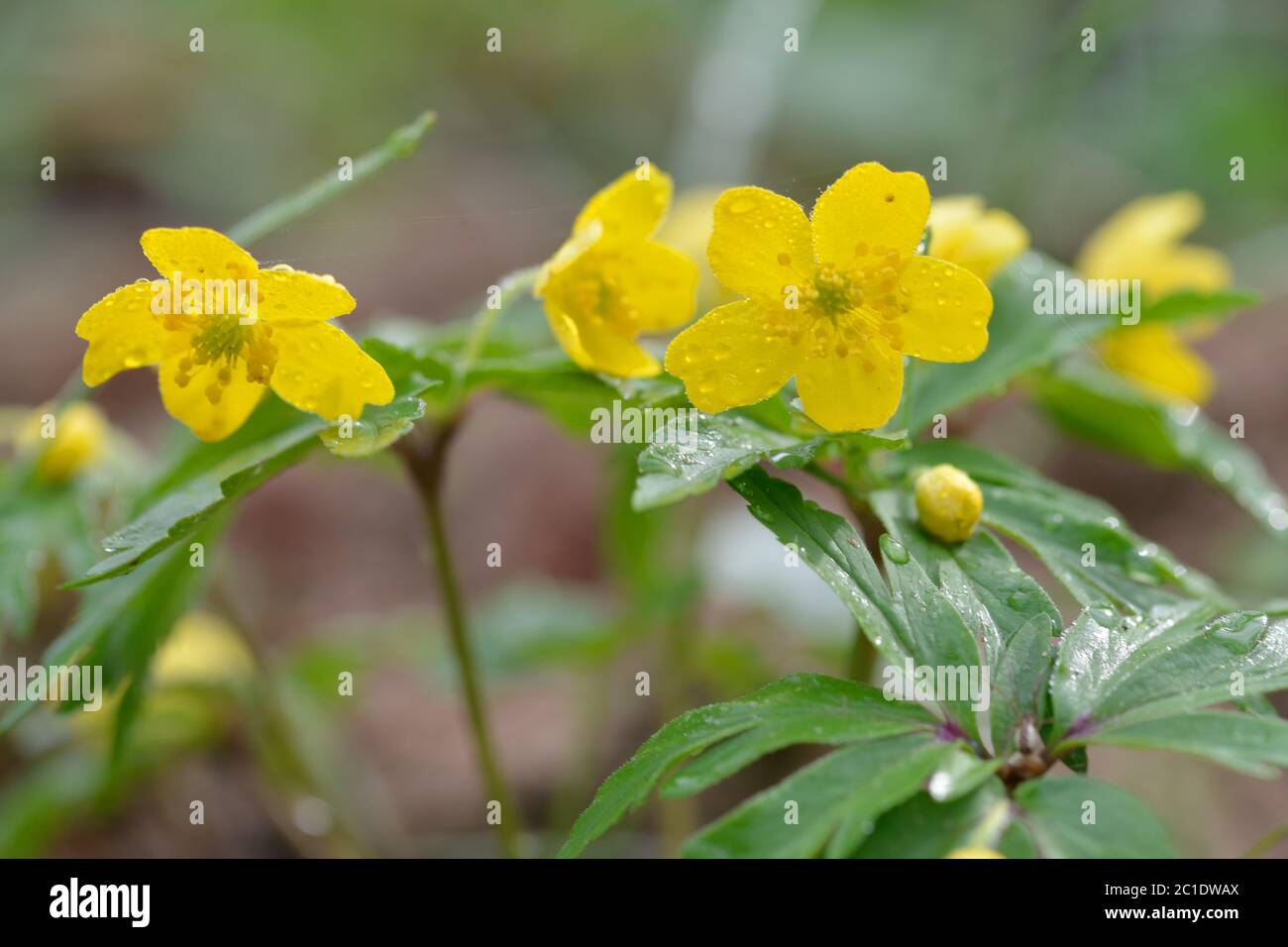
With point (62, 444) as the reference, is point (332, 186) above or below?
above

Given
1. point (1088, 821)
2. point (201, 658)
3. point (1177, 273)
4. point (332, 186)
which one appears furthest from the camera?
point (201, 658)

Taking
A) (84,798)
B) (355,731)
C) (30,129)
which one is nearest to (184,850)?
(84,798)

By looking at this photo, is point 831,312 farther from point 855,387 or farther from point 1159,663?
point 1159,663

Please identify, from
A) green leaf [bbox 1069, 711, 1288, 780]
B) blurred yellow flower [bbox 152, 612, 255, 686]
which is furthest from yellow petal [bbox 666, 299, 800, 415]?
blurred yellow flower [bbox 152, 612, 255, 686]

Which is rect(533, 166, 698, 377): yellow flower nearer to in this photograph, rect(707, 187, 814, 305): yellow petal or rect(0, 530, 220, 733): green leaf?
rect(707, 187, 814, 305): yellow petal

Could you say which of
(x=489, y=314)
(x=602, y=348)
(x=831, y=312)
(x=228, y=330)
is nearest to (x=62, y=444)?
(x=228, y=330)

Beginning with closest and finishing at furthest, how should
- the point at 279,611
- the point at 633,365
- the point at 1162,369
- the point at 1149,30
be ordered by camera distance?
the point at 633,365
the point at 1162,369
the point at 279,611
the point at 1149,30
